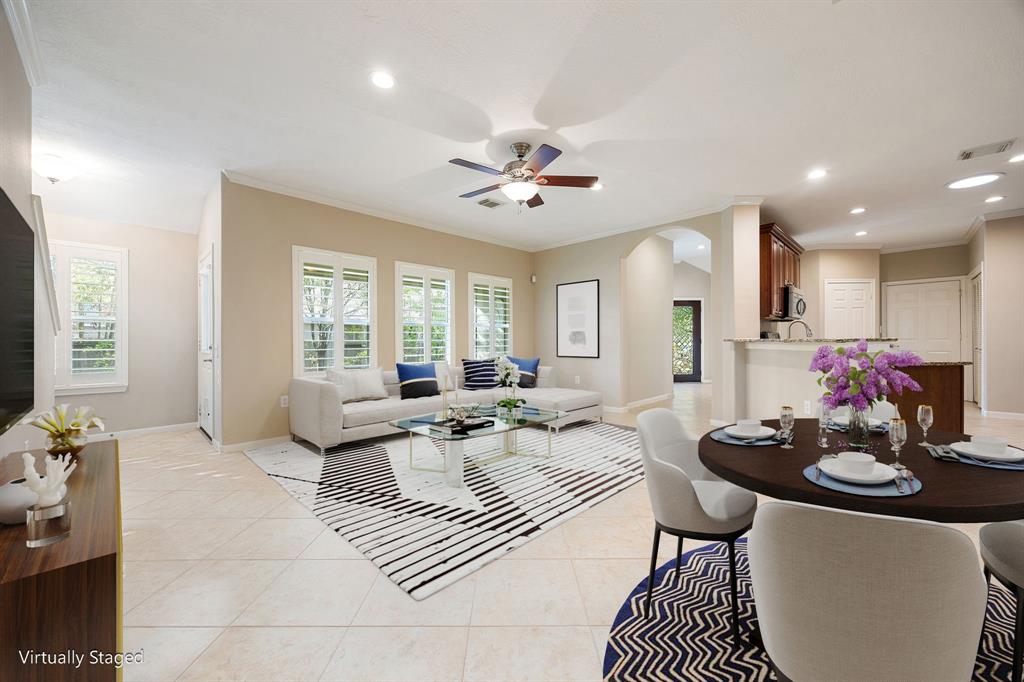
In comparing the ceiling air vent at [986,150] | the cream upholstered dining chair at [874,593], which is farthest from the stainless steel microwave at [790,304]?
the cream upholstered dining chair at [874,593]

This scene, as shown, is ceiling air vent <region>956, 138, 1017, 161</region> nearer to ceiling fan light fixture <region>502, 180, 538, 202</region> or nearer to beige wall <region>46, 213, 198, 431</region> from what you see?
ceiling fan light fixture <region>502, 180, 538, 202</region>

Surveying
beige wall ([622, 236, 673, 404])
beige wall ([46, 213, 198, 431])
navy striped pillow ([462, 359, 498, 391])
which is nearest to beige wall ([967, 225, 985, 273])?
beige wall ([622, 236, 673, 404])

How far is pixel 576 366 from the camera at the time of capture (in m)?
7.04

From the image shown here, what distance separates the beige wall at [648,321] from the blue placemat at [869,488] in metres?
5.23

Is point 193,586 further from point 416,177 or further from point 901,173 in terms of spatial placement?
point 901,173

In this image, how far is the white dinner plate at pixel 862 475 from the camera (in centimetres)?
130

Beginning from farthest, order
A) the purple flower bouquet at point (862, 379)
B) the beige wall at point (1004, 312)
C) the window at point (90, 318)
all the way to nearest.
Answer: the beige wall at point (1004, 312) → the window at point (90, 318) → the purple flower bouquet at point (862, 379)

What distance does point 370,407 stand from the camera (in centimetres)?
452

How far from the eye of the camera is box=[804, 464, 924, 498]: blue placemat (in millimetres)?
1231

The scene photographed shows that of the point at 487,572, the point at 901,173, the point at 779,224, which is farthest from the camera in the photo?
the point at 779,224

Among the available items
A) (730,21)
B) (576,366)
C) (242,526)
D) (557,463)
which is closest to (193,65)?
(242,526)

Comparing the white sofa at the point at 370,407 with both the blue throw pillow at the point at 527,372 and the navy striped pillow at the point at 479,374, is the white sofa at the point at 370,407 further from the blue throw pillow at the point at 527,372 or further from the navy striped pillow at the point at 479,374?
the blue throw pillow at the point at 527,372

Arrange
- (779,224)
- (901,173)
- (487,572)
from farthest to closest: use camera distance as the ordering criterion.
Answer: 1. (779,224)
2. (901,173)
3. (487,572)

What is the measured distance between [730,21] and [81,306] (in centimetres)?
685
